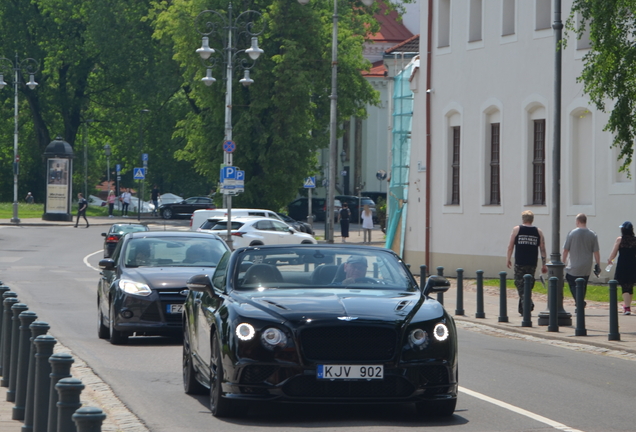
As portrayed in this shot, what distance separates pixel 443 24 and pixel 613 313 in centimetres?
1915

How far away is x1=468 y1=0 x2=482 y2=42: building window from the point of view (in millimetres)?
31312

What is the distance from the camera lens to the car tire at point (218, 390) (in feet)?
27.0

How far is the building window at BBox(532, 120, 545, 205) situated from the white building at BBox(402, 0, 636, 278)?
0.09 ft

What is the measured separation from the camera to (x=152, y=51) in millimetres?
68875

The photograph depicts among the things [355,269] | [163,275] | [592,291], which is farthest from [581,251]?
[355,269]

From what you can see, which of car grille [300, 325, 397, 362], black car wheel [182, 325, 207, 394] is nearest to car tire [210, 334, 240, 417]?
car grille [300, 325, 397, 362]

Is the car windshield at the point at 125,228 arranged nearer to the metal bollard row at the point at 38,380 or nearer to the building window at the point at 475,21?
the building window at the point at 475,21

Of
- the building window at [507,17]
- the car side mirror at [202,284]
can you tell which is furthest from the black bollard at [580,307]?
the building window at [507,17]

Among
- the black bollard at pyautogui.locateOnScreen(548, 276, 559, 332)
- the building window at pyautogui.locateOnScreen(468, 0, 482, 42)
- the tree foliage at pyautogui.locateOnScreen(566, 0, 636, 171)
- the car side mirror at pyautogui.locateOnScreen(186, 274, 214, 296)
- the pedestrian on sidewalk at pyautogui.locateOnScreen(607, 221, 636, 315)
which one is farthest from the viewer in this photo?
the building window at pyautogui.locateOnScreen(468, 0, 482, 42)

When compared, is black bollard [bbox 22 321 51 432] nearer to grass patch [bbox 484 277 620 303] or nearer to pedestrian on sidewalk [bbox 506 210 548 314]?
pedestrian on sidewalk [bbox 506 210 548 314]

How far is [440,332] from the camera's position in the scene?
26.6 ft

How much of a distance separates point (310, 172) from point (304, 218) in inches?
490

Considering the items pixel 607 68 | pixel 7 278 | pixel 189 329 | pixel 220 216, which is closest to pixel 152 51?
pixel 220 216

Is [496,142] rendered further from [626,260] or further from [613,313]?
[613,313]
